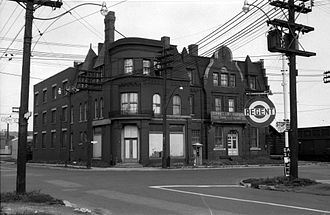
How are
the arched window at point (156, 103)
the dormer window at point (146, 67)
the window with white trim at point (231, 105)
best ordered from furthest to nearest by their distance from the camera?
1. the window with white trim at point (231, 105)
2. the arched window at point (156, 103)
3. the dormer window at point (146, 67)

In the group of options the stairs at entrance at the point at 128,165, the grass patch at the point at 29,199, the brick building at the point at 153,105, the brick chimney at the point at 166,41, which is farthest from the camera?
the brick chimney at the point at 166,41

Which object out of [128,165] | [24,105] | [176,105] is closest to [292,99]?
[24,105]

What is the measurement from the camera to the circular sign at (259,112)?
16.7 m

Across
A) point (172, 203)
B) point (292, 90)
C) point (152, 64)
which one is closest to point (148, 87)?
point (152, 64)

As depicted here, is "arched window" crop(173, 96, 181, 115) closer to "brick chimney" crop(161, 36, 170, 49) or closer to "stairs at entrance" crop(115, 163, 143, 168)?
"brick chimney" crop(161, 36, 170, 49)

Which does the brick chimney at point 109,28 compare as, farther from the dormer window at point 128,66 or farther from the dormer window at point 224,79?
the dormer window at point 224,79

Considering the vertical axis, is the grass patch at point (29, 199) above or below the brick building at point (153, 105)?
below

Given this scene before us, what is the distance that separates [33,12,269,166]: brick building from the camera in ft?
146

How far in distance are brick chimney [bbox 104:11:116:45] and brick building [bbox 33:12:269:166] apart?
11 centimetres

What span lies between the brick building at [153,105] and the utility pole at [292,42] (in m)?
20.8

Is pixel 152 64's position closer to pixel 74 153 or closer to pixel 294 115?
pixel 74 153

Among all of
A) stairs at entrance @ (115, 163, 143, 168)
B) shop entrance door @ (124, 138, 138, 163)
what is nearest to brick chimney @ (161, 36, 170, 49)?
shop entrance door @ (124, 138, 138, 163)

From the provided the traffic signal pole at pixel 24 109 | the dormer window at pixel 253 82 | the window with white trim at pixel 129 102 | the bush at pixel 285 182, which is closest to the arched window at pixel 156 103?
the window with white trim at pixel 129 102

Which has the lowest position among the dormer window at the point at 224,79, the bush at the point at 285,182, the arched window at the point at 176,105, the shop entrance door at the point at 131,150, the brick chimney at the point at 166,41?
the bush at the point at 285,182
